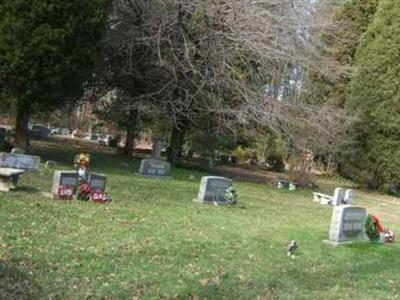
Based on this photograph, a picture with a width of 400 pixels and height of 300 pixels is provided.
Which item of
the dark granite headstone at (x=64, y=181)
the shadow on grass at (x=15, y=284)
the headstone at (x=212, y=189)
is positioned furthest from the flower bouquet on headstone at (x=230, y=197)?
the shadow on grass at (x=15, y=284)

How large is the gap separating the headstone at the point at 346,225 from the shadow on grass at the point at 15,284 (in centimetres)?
636

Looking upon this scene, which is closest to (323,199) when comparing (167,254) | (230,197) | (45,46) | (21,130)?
(230,197)

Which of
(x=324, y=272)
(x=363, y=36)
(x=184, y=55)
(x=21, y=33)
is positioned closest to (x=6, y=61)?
(x=21, y=33)

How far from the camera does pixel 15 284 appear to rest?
6.42m

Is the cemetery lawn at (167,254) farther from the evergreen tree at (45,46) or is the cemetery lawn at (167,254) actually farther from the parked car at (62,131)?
the parked car at (62,131)

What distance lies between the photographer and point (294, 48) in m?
24.6

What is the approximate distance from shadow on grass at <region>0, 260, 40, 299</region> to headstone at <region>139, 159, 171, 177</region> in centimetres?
1229

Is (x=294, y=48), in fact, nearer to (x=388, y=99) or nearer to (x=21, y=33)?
(x=388, y=99)

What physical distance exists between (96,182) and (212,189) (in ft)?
10.7

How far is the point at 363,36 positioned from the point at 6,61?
20.2 m

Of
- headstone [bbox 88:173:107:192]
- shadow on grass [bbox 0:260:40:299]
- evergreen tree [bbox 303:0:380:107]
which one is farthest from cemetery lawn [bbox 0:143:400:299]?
evergreen tree [bbox 303:0:380:107]

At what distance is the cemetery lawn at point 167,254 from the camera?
7055 mm

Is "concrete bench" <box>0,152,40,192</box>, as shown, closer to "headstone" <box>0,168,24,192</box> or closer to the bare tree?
"headstone" <box>0,168,24,192</box>

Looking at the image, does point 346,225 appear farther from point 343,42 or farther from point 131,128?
point 343,42
